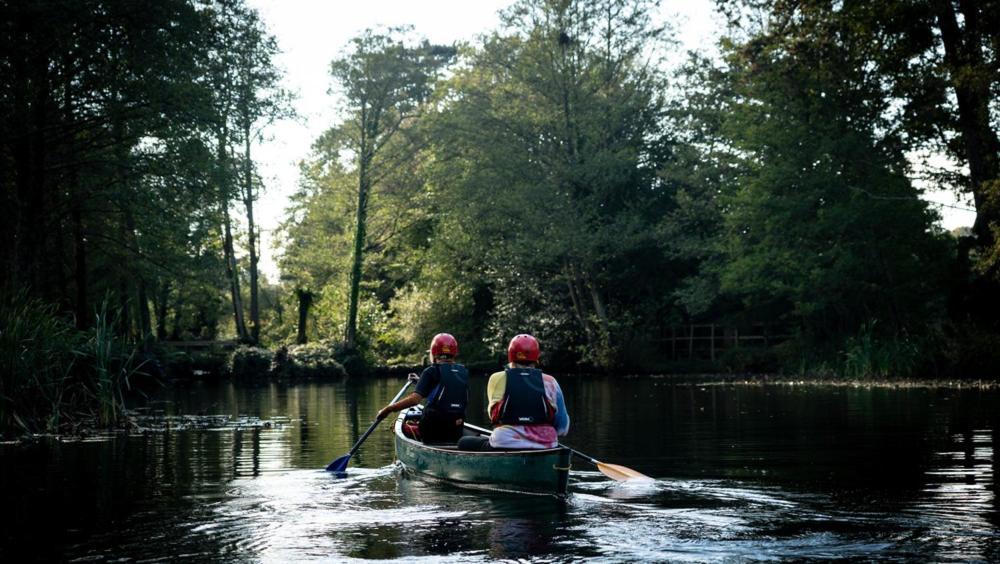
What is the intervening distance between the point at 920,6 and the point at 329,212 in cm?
3139

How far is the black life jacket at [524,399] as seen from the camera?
11602mm

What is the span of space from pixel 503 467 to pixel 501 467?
0.04 metres

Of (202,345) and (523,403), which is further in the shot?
(202,345)

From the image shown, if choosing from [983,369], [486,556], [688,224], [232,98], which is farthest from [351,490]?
[688,224]

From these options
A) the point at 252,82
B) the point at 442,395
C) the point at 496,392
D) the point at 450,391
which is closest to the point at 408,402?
the point at 442,395

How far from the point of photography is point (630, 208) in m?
44.9

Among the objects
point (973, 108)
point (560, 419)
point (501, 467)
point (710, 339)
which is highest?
point (973, 108)

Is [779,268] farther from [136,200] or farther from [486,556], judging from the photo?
[486,556]

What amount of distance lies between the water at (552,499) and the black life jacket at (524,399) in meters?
0.82

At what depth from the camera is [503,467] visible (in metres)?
11.5

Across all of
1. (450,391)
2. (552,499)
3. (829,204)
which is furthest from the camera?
(829,204)

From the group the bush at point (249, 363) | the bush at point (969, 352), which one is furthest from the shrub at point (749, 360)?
the bush at point (249, 363)

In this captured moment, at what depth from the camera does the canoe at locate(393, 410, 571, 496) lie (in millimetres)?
11008

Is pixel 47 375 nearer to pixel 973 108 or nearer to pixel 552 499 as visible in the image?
pixel 552 499
